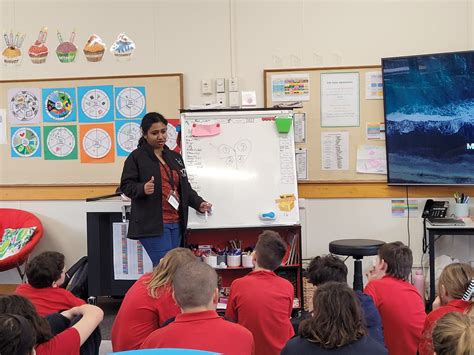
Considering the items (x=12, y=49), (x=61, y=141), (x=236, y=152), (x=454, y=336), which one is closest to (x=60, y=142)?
(x=61, y=141)

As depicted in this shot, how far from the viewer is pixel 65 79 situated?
5098mm

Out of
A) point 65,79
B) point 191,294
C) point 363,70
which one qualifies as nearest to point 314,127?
point 363,70

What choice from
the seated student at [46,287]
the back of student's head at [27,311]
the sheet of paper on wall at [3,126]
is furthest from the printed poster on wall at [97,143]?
the back of student's head at [27,311]

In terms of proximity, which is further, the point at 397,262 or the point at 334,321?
the point at 397,262

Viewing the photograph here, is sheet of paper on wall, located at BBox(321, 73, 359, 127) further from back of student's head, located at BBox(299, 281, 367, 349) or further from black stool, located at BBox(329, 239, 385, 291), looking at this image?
back of student's head, located at BBox(299, 281, 367, 349)

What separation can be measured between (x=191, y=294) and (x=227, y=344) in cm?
21

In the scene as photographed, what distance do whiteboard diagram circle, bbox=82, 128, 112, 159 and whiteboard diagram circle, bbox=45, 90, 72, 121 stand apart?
290mm

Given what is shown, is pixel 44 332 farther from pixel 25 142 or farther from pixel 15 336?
pixel 25 142

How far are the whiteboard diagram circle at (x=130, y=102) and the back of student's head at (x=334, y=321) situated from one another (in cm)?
360

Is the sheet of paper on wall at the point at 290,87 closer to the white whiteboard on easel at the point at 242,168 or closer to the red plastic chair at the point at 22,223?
the white whiteboard on easel at the point at 242,168

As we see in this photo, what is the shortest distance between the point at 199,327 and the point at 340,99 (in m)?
3.46

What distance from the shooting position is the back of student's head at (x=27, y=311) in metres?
1.74

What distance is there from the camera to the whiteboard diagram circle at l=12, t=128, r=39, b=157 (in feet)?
16.9

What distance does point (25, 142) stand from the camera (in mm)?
5176
